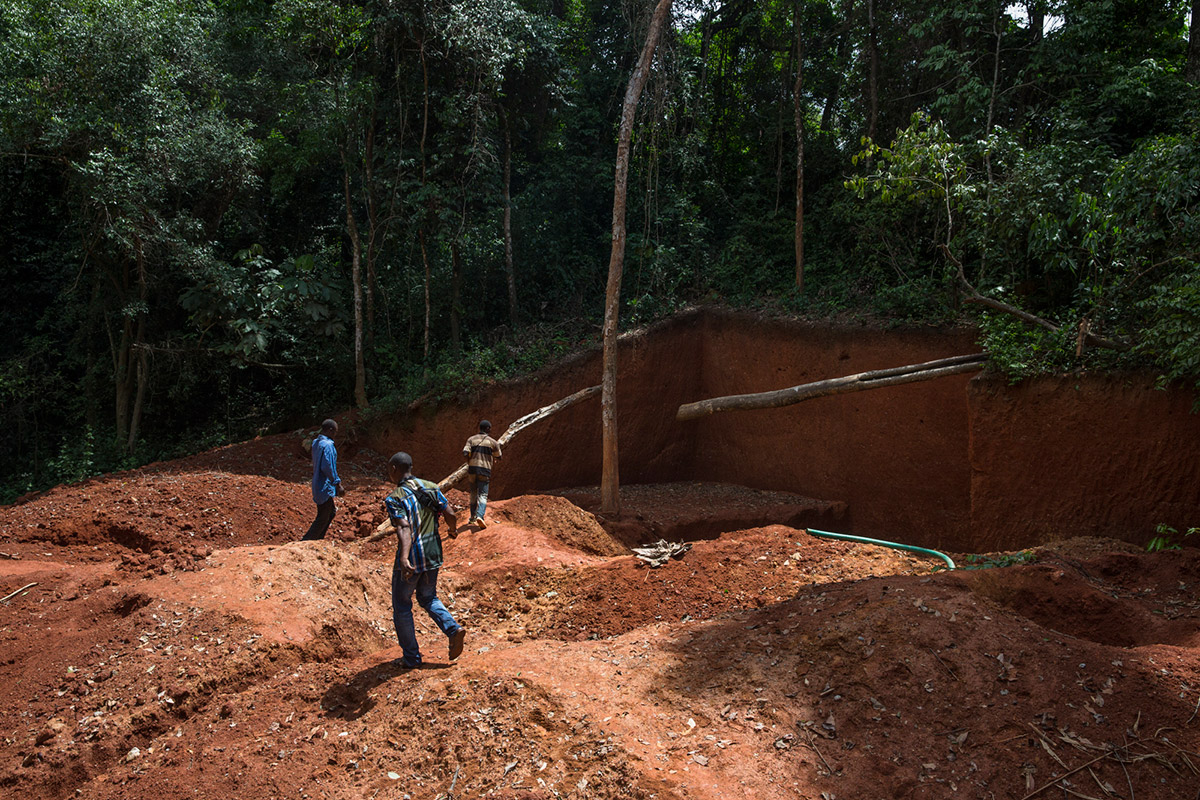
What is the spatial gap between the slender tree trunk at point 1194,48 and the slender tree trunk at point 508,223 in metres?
10.6

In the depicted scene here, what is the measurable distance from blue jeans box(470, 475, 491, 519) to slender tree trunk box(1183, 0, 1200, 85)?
11006 mm

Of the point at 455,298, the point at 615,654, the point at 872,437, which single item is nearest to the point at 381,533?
the point at 615,654

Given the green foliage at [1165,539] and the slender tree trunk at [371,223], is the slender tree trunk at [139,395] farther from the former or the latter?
the green foliage at [1165,539]

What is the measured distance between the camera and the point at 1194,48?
9.68 meters

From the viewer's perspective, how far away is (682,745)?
402 centimetres

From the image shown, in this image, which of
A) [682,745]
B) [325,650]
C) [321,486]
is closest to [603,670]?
[682,745]

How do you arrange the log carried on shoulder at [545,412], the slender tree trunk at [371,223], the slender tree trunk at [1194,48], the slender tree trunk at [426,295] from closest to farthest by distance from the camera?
the slender tree trunk at [1194,48] → the log carried on shoulder at [545,412] → the slender tree trunk at [371,223] → the slender tree trunk at [426,295]

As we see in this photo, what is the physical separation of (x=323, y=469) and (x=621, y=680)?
457cm

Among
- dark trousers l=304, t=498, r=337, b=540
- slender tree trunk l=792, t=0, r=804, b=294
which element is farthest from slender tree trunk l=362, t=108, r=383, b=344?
slender tree trunk l=792, t=0, r=804, b=294

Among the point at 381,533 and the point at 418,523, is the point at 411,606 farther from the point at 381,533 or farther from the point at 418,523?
the point at 381,533

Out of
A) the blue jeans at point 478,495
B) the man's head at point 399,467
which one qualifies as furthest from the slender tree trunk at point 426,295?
the man's head at point 399,467

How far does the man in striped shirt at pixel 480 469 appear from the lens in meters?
8.81

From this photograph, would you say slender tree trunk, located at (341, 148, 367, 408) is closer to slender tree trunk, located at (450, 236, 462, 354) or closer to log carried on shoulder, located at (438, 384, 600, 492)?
slender tree trunk, located at (450, 236, 462, 354)

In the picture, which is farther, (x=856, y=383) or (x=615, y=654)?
(x=856, y=383)
